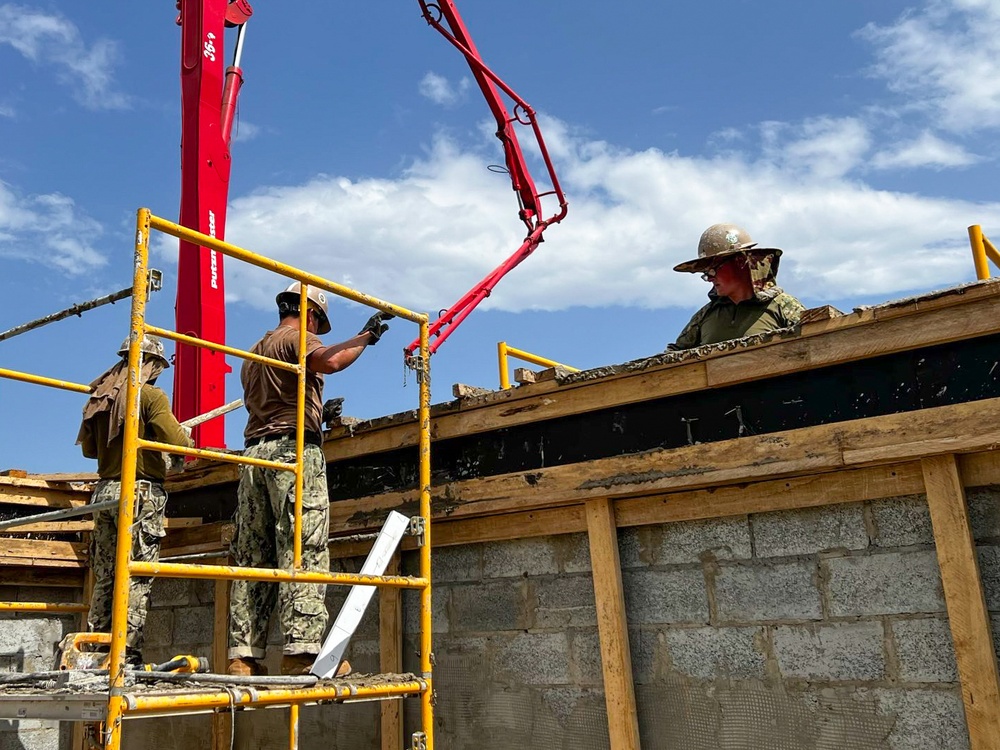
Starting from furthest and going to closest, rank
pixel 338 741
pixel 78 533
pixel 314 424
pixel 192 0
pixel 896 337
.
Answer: pixel 192 0 → pixel 78 533 → pixel 338 741 → pixel 314 424 → pixel 896 337

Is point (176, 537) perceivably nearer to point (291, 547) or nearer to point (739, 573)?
point (291, 547)

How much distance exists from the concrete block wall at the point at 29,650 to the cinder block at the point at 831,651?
5009 millimetres

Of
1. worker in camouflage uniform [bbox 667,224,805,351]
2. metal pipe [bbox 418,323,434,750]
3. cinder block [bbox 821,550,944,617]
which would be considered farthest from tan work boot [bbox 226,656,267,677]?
worker in camouflage uniform [bbox 667,224,805,351]

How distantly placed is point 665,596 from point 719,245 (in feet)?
6.95

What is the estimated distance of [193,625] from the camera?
235 inches

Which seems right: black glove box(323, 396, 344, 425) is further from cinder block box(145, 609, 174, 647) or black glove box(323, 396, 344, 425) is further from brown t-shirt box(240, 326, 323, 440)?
cinder block box(145, 609, 174, 647)

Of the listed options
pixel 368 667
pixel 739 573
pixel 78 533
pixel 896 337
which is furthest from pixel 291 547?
pixel 78 533

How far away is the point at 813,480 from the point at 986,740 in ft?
3.61

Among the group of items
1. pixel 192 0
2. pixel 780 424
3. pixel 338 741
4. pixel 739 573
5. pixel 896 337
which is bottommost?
pixel 338 741

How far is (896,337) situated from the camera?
3650mm

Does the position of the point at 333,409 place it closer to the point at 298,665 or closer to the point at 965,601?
the point at 298,665

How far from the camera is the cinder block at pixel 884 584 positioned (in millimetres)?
3488

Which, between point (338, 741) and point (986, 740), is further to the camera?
point (338, 741)

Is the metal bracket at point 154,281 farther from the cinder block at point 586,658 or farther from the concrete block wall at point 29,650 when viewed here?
the concrete block wall at point 29,650
